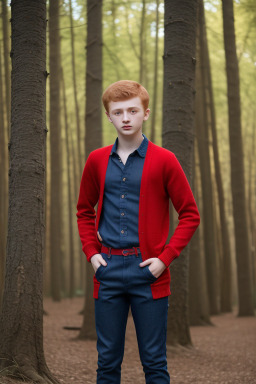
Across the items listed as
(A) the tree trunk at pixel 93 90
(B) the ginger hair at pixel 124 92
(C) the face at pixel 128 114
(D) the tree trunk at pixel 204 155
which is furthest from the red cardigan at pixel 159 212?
(D) the tree trunk at pixel 204 155

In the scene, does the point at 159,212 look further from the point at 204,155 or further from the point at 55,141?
the point at 55,141

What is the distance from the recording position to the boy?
9.14 ft

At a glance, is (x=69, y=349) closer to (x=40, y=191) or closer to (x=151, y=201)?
(x=40, y=191)

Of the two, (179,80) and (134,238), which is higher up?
(179,80)

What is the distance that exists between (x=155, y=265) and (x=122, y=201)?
410 mm

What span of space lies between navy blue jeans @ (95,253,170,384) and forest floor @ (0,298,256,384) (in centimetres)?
116

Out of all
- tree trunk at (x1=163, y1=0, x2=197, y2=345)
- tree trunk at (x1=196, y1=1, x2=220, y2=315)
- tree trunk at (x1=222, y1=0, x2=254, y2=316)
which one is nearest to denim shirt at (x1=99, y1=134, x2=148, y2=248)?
tree trunk at (x1=163, y1=0, x2=197, y2=345)

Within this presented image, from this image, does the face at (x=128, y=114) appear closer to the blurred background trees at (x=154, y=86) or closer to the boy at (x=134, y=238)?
the boy at (x=134, y=238)

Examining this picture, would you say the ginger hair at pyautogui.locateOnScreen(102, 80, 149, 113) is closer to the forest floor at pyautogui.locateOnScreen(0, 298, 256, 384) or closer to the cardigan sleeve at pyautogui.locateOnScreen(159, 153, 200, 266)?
the cardigan sleeve at pyautogui.locateOnScreen(159, 153, 200, 266)

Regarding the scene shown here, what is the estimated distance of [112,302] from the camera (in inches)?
111

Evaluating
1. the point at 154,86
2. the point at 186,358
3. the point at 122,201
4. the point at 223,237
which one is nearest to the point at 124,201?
the point at 122,201

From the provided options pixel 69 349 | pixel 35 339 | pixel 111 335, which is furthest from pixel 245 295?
pixel 111 335

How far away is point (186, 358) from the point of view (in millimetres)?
6301

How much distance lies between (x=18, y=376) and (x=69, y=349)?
2945 millimetres
